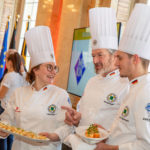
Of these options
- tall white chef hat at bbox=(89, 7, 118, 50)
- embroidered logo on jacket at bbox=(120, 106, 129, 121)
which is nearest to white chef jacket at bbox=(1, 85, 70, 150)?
tall white chef hat at bbox=(89, 7, 118, 50)

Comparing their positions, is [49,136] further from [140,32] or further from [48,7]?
[48,7]

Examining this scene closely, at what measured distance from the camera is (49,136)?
1.91 meters

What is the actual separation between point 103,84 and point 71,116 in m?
0.36

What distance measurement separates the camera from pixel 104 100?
6.58 ft

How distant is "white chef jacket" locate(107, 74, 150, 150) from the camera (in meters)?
1.36

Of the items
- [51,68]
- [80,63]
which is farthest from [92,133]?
[80,63]

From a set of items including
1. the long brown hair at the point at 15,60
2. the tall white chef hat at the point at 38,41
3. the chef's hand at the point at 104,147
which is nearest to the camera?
the chef's hand at the point at 104,147

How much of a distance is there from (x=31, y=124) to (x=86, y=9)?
2.78 m

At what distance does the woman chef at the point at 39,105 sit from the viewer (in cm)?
213

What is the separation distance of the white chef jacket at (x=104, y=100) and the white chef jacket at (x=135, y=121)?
0.36 m

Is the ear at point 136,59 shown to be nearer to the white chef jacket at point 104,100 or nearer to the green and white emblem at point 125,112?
the green and white emblem at point 125,112

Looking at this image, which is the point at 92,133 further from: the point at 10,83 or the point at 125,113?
the point at 10,83

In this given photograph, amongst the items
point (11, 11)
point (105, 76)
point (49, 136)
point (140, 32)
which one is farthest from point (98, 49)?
point (11, 11)

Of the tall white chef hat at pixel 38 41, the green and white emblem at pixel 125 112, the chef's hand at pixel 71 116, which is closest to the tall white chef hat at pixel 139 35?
the green and white emblem at pixel 125 112
